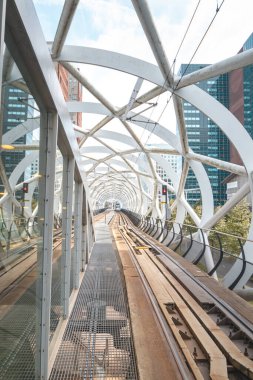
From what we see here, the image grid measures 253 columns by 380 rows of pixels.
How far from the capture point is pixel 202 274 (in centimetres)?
869

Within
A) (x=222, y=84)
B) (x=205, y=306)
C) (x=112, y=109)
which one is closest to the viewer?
(x=205, y=306)

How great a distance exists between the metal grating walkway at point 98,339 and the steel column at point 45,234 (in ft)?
1.83

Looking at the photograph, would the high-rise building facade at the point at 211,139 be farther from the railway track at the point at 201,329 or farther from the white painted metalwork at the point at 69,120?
the railway track at the point at 201,329

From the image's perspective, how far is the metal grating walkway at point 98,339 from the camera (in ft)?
12.6

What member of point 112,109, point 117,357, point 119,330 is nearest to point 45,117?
point 117,357

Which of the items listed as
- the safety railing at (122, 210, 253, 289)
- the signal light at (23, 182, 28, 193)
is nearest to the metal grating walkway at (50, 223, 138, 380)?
the signal light at (23, 182, 28, 193)

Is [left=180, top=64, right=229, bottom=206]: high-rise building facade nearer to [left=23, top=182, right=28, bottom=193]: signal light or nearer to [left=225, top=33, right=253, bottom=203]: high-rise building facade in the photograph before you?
[left=225, top=33, right=253, bottom=203]: high-rise building facade

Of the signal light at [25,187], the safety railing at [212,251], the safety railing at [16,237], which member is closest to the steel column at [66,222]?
the safety railing at [16,237]

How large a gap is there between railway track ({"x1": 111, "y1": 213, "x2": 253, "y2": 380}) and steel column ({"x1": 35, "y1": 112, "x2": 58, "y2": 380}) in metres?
1.60

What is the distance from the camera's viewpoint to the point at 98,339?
4.72 metres

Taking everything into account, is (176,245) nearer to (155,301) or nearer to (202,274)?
(202,274)

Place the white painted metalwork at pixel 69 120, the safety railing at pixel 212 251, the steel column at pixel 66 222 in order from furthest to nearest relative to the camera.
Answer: the safety railing at pixel 212 251 < the steel column at pixel 66 222 < the white painted metalwork at pixel 69 120

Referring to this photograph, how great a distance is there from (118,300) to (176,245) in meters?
8.16

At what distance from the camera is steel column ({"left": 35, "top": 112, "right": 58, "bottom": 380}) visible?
131 inches
